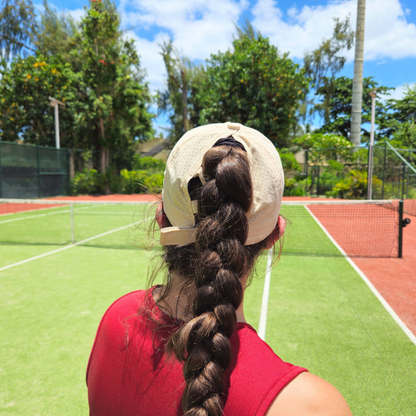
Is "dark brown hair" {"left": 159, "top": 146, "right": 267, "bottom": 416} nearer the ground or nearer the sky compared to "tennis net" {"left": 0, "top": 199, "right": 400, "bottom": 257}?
nearer the sky

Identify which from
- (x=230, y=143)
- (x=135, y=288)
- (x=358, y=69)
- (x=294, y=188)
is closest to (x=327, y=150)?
(x=294, y=188)

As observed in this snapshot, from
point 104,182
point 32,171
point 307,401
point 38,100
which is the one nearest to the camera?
point 307,401

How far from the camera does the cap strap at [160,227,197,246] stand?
92 cm

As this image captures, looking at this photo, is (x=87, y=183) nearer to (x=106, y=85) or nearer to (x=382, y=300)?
(x=106, y=85)

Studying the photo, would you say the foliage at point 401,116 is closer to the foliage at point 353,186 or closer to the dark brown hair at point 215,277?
the foliage at point 353,186

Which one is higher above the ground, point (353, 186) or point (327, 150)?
point (327, 150)

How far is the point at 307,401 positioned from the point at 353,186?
1765 cm

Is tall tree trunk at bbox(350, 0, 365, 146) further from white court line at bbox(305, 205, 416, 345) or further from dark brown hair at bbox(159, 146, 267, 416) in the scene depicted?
dark brown hair at bbox(159, 146, 267, 416)

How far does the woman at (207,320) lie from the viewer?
2.46ft

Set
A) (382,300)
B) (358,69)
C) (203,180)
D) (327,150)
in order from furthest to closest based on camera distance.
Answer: (327,150), (358,69), (382,300), (203,180)

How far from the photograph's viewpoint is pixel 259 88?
2083 cm

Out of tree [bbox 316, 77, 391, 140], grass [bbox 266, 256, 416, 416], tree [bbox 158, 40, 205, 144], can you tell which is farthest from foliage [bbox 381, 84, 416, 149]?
grass [bbox 266, 256, 416, 416]

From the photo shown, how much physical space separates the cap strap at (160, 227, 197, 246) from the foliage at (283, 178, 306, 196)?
722 inches

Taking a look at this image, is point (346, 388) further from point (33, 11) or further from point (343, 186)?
point (33, 11)
